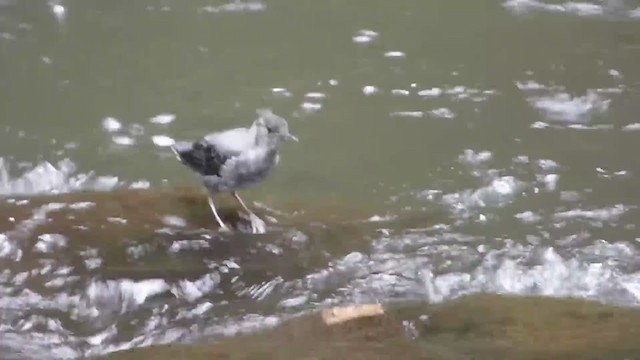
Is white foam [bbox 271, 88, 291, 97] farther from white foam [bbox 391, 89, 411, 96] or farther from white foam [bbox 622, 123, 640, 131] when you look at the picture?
white foam [bbox 622, 123, 640, 131]

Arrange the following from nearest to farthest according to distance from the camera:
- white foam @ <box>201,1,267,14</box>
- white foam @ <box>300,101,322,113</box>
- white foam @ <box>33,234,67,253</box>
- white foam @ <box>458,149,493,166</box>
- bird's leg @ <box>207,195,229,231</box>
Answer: white foam @ <box>33,234,67,253</box> → bird's leg @ <box>207,195,229,231</box> → white foam @ <box>458,149,493,166</box> → white foam @ <box>300,101,322,113</box> → white foam @ <box>201,1,267,14</box>

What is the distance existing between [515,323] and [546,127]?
3586 mm

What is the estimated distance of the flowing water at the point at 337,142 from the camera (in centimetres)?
403

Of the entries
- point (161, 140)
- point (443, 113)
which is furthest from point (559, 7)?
point (161, 140)

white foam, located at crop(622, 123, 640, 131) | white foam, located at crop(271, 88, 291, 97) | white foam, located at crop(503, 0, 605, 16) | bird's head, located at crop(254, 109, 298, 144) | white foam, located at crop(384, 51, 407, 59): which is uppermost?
white foam, located at crop(503, 0, 605, 16)

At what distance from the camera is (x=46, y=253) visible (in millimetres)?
4117

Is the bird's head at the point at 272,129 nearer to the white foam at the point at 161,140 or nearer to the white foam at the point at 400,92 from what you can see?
the white foam at the point at 161,140

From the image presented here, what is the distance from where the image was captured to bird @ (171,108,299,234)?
4.32 meters

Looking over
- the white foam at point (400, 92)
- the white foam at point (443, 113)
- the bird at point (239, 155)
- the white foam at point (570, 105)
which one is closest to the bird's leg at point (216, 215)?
the bird at point (239, 155)

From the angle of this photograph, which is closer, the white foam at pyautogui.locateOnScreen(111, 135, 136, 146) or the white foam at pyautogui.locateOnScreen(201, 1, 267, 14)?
the white foam at pyautogui.locateOnScreen(111, 135, 136, 146)

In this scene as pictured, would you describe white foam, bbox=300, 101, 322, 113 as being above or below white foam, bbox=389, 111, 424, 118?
above

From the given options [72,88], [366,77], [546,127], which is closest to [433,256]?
[546,127]

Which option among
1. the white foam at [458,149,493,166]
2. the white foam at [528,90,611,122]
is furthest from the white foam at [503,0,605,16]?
the white foam at [458,149,493,166]

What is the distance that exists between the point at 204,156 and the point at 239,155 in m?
0.16
